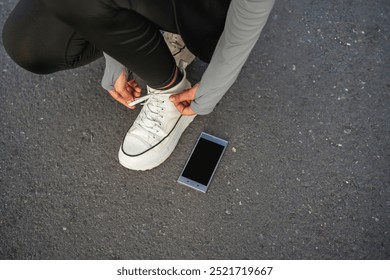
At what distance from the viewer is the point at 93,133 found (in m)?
1.51

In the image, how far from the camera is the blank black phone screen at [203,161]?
1428 mm

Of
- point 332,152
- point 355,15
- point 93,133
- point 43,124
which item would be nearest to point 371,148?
point 332,152

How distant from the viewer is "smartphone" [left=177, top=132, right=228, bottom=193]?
4.66 ft

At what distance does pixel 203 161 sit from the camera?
4.76 feet

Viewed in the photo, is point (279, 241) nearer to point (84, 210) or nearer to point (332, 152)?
point (332, 152)

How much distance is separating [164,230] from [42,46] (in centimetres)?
74

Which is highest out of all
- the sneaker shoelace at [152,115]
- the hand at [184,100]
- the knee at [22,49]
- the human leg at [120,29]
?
the human leg at [120,29]

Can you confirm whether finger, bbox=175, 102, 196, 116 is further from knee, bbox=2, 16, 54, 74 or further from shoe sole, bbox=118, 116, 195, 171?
knee, bbox=2, 16, 54, 74

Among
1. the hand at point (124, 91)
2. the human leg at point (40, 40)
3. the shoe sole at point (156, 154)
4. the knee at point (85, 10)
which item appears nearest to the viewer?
the knee at point (85, 10)

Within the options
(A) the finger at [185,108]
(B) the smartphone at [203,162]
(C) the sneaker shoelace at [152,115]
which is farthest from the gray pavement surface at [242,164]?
(A) the finger at [185,108]

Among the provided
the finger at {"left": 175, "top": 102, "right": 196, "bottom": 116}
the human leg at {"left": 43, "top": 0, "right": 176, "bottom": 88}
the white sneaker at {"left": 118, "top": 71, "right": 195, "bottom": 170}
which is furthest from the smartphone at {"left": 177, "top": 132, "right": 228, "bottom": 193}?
the human leg at {"left": 43, "top": 0, "right": 176, "bottom": 88}

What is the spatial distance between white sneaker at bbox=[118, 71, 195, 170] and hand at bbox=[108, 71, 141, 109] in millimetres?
37

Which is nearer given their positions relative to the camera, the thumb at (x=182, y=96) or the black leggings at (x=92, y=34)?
the black leggings at (x=92, y=34)

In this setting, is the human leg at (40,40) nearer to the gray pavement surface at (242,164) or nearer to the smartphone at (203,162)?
the gray pavement surface at (242,164)
